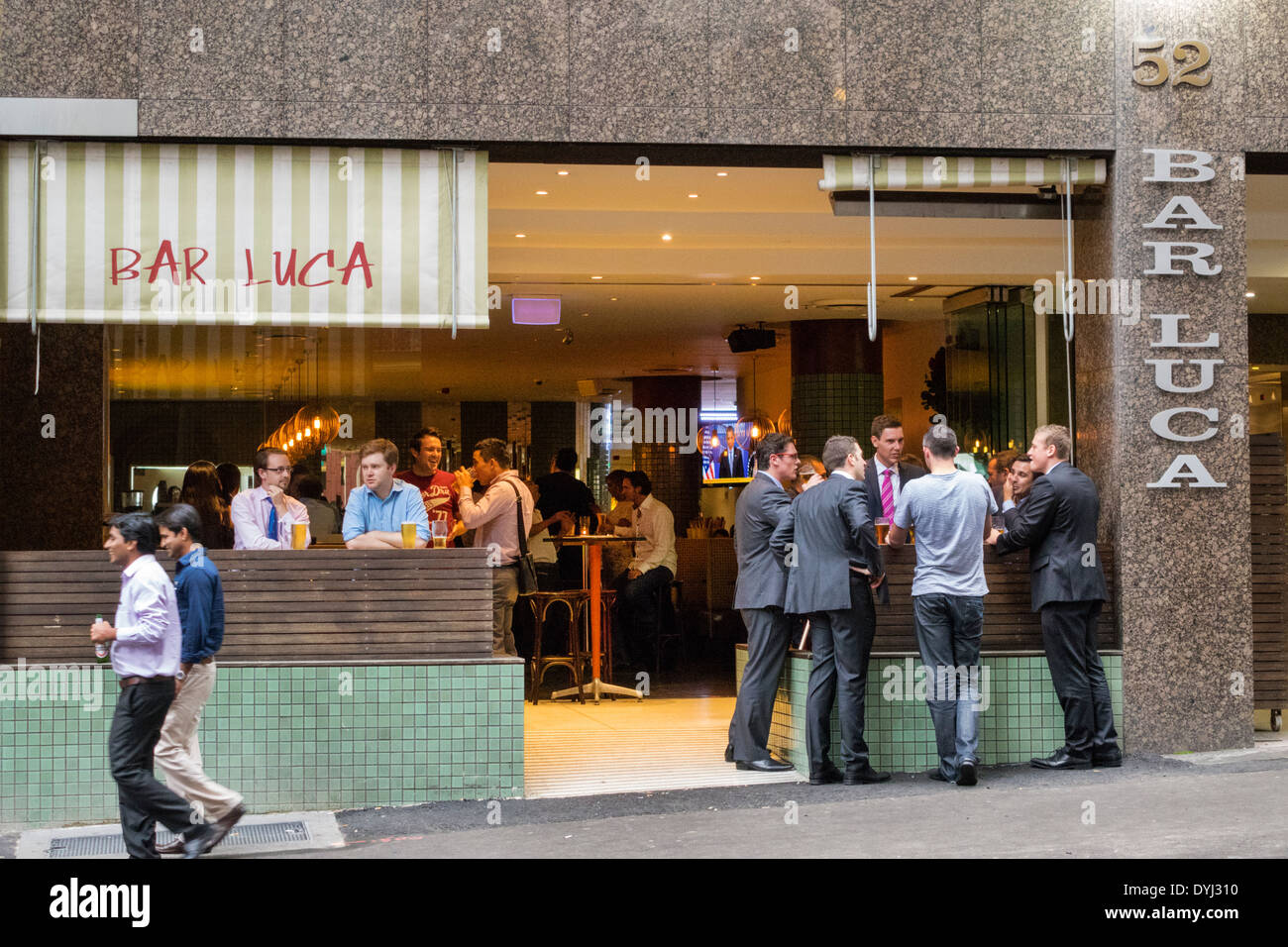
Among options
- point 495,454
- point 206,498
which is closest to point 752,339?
point 495,454

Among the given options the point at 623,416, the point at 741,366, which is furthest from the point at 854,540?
the point at 623,416

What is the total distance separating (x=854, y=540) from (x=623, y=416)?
16852 millimetres

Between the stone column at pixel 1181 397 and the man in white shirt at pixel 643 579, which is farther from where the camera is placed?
the man in white shirt at pixel 643 579

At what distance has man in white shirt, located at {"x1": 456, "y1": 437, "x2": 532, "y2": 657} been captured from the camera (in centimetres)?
912

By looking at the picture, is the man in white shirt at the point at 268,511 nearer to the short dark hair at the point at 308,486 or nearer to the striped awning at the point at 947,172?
the short dark hair at the point at 308,486

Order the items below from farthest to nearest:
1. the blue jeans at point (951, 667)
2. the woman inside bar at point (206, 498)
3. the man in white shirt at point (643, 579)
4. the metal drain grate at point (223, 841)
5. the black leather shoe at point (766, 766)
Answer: the man in white shirt at point (643, 579) < the woman inside bar at point (206, 498) < the black leather shoe at point (766, 766) < the blue jeans at point (951, 667) < the metal drain grate at point (223, 841)

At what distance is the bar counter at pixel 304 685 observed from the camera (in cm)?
657

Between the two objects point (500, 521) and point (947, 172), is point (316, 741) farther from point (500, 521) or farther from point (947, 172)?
point (947, 172)

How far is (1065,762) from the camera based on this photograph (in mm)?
7242

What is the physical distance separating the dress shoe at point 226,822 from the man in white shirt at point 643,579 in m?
5.98

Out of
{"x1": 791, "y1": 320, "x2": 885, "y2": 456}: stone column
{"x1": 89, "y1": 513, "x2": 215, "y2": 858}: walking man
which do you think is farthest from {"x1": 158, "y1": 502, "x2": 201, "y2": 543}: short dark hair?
{"x1": 791, "y1": 320, "x2": 885, "y2": 456}: stone column

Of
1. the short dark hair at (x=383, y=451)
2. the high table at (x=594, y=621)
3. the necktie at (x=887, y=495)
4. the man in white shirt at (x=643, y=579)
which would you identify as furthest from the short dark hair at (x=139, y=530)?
the man in white shirt at (x=643, y=579)

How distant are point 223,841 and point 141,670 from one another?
106 centimetres

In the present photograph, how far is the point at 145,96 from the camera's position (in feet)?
23.1
